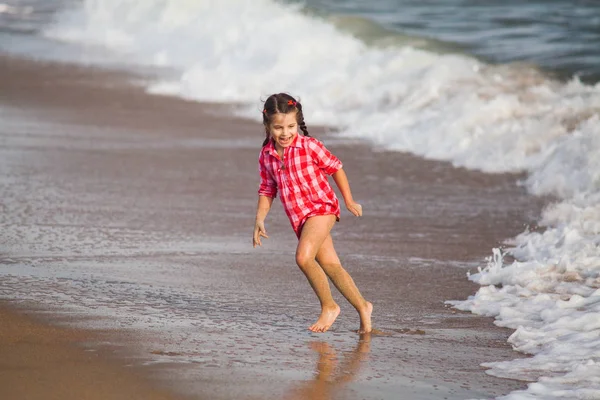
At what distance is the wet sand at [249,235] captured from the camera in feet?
16.1

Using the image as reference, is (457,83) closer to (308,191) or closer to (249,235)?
(249,235)

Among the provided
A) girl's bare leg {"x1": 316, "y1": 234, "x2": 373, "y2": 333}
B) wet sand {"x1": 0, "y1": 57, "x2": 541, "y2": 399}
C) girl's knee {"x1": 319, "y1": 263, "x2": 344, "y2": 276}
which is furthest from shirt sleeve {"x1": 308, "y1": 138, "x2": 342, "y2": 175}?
wet sand {"x1": 0, "y1": 57, "x2": 541, "y2": 399}

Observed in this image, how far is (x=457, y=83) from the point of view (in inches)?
618

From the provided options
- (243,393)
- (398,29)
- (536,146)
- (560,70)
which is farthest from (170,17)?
(243,393)

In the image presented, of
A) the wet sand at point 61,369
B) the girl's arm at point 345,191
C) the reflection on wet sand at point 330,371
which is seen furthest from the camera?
the girl's arm at point 345,191

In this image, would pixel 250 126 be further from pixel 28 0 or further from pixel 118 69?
pixel 28 0

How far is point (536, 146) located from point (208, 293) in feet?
21.5

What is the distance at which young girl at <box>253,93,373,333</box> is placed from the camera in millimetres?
5707

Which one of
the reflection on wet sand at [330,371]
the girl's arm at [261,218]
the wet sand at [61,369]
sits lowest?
the reflection on wet sand at [330,371]

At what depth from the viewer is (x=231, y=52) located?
21.2m

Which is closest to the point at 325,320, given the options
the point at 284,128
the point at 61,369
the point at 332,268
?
the point at 332,268

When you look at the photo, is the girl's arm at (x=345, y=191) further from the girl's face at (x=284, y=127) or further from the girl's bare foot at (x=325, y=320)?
the girl's bare foot at (x=325, y=320)

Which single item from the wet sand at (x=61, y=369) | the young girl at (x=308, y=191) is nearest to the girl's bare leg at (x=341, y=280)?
the young girl at (x=308, y=191)

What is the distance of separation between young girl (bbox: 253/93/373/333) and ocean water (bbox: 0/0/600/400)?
933mm
